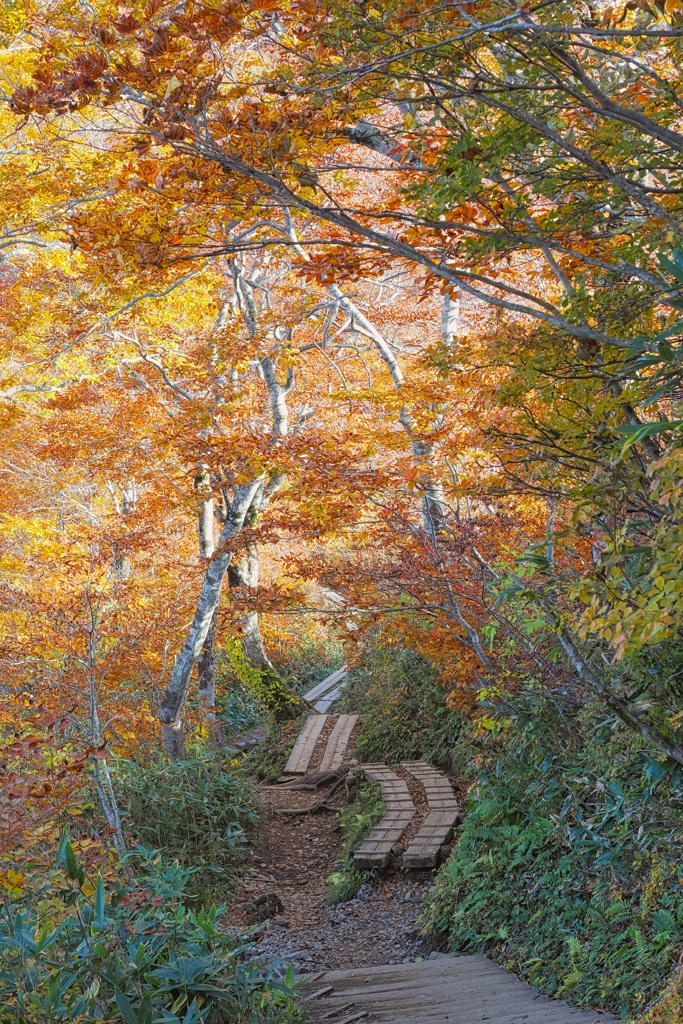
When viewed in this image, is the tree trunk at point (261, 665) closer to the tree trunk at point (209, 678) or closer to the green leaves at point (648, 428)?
the tree trunk at point (209, 678)

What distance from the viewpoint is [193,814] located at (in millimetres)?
7980

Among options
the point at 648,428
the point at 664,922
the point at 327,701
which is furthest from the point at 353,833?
the point at 648,428

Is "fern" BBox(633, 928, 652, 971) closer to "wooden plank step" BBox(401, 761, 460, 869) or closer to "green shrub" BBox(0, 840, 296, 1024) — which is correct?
"green shrub" BBox(0, 840, 296, 1024)

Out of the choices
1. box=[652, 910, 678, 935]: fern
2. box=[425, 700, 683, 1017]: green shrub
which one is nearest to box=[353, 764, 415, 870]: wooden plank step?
box=[425, 700, 683, 1017]: green shrub

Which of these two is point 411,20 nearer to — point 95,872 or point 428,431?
point 428,431

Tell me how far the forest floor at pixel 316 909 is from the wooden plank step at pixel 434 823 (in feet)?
0.94

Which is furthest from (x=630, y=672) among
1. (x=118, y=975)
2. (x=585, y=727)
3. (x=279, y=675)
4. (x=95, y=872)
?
(x=279, y=675)

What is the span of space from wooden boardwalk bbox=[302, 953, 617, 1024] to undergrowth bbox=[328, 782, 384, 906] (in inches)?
84.9

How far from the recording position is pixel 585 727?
512 cm

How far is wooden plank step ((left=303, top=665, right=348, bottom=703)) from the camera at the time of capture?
13483 mm

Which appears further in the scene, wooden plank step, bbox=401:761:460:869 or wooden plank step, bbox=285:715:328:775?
wooden plank step, bbox=285:715:328:775

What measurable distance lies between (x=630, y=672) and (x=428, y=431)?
133 inches

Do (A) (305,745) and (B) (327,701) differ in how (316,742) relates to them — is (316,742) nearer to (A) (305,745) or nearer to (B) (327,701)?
(A) (305,745)

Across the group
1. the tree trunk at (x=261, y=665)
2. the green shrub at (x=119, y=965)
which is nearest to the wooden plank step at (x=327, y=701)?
the tree trunk at (x=261, y=665)
